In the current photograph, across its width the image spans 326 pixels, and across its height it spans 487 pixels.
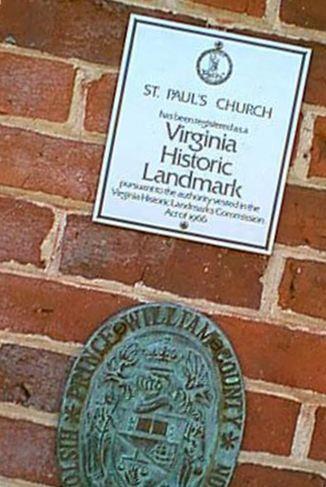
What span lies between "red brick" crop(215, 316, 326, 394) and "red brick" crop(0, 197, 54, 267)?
23 centimetres

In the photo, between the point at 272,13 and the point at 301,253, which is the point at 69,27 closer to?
the point at 272,13

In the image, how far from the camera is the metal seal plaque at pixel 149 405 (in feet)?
3.60

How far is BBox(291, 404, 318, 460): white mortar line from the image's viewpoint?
1.12 metres

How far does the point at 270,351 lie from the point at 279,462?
0.44 ft

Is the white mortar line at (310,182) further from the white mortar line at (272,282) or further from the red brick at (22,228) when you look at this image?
the red brick at (22,228)

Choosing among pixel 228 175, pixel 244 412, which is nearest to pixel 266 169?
pixel 228 175

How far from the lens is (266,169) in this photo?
43.4 inches

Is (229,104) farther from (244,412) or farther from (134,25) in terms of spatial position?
(244,412)

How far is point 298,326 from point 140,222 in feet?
0.74

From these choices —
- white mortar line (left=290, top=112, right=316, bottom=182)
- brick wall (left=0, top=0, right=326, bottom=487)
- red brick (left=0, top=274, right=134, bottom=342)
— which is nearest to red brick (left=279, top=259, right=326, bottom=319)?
brick wall (left=0, top=0, right=326, bottom=487)

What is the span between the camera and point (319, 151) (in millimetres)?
1111

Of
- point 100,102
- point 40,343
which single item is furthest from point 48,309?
point 100,102

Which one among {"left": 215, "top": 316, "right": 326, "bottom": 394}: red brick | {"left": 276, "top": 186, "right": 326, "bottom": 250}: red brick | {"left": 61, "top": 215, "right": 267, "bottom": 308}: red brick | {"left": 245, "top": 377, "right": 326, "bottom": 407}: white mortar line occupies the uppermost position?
{"left": 276, "top": 186, "right": 326, "bottom": 250}: red brick

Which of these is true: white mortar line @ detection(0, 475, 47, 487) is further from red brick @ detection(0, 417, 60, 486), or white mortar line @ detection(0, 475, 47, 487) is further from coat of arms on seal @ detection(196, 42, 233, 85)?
coat of arms on seal @ detection(196, 42, 233, 85)
